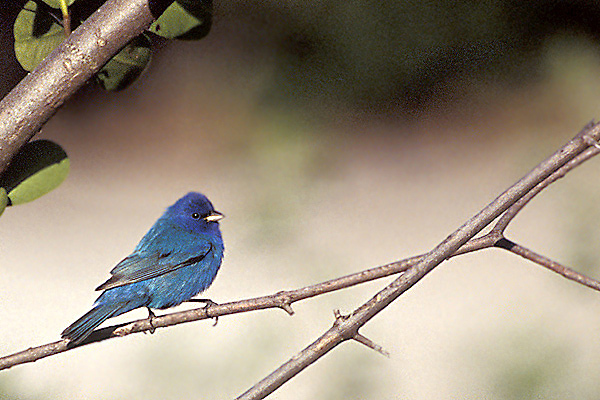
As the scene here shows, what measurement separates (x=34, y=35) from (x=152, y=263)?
33 centimetres

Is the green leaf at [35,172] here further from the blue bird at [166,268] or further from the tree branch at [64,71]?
the blue bird at [166,268]

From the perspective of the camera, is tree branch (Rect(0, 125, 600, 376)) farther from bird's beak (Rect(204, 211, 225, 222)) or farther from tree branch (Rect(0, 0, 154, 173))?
bird's beak (Rect(204, 211, 225, 222))

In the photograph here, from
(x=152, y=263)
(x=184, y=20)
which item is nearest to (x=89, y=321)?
(x=152, y=263)


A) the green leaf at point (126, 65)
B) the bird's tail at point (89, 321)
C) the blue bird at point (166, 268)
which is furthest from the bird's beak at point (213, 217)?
the green leaf at point (126, 65)

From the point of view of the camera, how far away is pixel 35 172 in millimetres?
382

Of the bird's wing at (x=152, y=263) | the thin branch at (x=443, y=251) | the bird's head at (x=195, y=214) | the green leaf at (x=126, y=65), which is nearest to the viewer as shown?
the thin branch at (x=443, y=251)

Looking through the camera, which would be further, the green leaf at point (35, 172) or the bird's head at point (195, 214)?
the bird's head at point (195, 214)

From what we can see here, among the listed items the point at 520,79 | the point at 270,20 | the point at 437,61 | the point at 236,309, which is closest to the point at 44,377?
the point at 236,309

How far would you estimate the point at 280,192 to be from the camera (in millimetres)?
1865

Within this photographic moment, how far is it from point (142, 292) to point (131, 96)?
1.69 m

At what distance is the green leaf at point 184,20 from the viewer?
0.38 metres

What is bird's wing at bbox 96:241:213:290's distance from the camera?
638 mm

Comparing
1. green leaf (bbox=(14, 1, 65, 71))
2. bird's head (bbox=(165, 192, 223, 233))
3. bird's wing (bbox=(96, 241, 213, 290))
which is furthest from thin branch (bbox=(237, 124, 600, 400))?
bird's head (bbox=(165, 192, 223, 233))

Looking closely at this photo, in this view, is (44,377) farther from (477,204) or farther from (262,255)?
(477,204)
